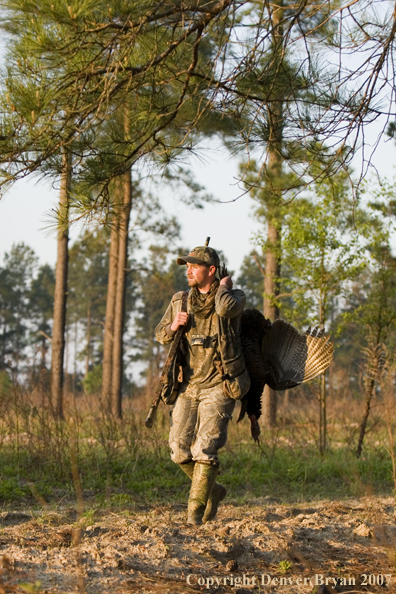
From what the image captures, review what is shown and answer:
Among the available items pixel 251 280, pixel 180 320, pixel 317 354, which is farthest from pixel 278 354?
pixel 251 280

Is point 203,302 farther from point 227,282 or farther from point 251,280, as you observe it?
point 251,280

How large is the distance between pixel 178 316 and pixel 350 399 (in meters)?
9.36

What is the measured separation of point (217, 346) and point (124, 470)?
3.59 m

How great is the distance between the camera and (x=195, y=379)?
19.6ft

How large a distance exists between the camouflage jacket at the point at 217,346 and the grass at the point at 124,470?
79.6 inches

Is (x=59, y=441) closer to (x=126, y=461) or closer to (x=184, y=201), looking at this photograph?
(x=126, y=461)

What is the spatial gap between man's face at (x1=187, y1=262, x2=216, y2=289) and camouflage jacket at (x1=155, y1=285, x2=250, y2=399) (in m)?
0.20

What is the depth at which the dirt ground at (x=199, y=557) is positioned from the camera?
387 cm

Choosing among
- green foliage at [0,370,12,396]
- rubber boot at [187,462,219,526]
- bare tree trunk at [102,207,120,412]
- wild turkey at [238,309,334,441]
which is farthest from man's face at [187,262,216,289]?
bare tree trunk at [102,207,120,412]

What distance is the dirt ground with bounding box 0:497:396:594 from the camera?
3.87 m

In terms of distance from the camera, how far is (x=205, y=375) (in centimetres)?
591

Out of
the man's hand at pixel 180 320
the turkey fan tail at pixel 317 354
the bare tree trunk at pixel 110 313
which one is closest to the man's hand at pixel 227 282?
the man's hand at pixel 180 320

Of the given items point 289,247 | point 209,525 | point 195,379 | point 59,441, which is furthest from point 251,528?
point 289,247

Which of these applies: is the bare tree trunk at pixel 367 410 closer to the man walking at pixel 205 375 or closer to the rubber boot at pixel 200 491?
the man walking at pixel 205 375
